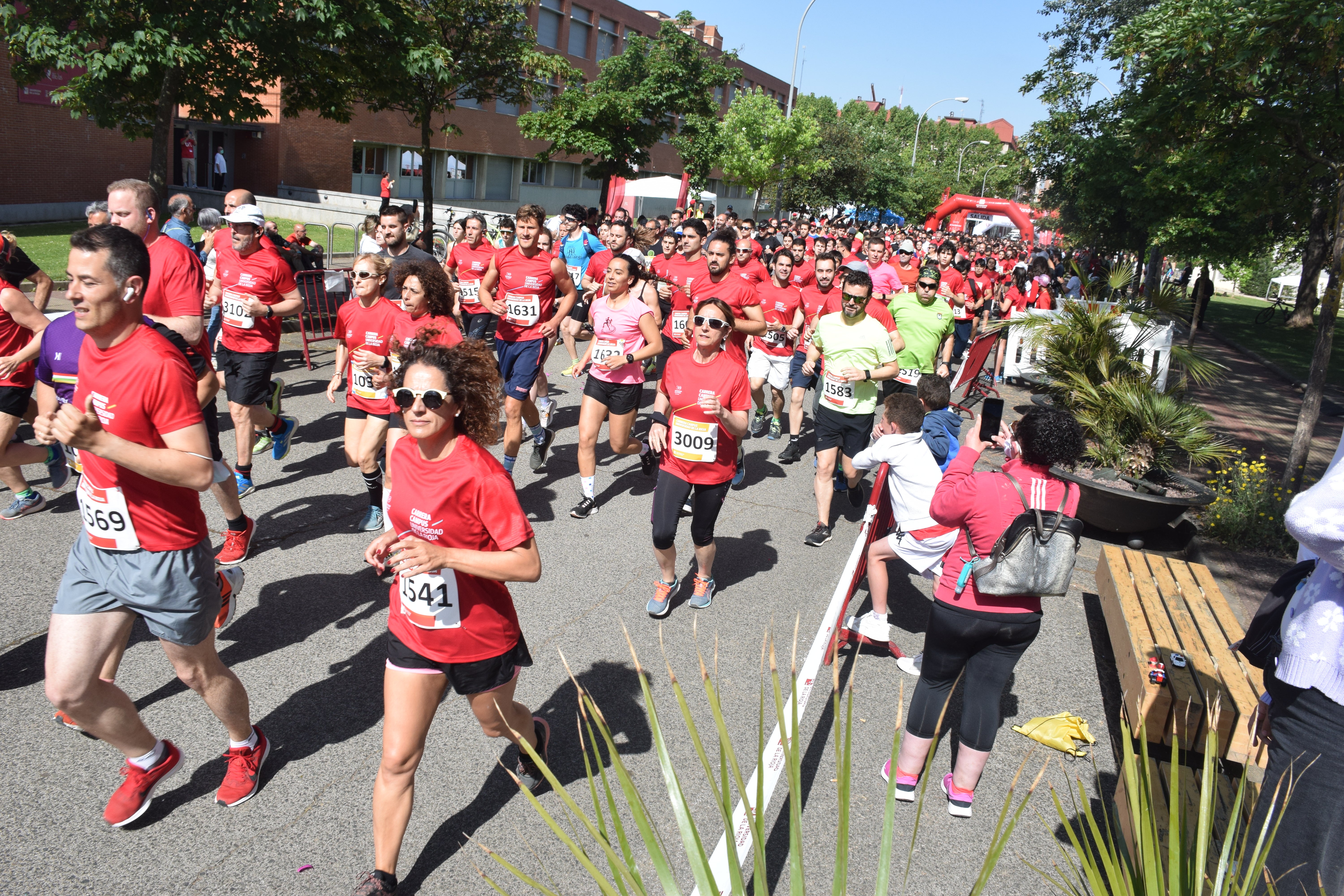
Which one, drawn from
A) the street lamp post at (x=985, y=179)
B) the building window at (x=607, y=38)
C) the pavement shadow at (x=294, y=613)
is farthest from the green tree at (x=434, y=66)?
the street lamp post at (x=985, y=179)

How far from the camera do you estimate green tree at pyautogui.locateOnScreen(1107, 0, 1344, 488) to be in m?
6.90

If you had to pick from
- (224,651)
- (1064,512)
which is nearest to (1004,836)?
(1064,512)

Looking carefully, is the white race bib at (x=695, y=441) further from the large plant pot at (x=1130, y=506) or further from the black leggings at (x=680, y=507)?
the large plant pot at (x=1130, y=506)

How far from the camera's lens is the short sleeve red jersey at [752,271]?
10266 mm

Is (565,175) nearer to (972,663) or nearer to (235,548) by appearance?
(235,548)

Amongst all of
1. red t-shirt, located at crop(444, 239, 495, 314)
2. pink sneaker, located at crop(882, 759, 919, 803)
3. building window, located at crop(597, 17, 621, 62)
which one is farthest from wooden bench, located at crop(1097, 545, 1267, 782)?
building window, located at crop(597, 17, 621, 62)

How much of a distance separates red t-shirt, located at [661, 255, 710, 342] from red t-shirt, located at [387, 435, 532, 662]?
221 inches

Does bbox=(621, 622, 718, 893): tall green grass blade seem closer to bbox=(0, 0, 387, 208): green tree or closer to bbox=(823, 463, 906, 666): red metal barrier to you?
bbox=(823, 463, 906, 666): red metal barrier

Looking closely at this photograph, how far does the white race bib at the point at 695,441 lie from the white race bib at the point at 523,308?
2.62 m

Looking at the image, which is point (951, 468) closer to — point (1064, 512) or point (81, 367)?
point (1064, 512)

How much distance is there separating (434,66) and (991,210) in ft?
160

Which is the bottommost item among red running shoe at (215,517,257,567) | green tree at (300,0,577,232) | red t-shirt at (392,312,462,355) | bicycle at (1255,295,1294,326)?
red running shoe at (215,517,257,567)

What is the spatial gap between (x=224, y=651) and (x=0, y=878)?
1634 millimetres

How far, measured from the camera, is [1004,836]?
51.8 inches
